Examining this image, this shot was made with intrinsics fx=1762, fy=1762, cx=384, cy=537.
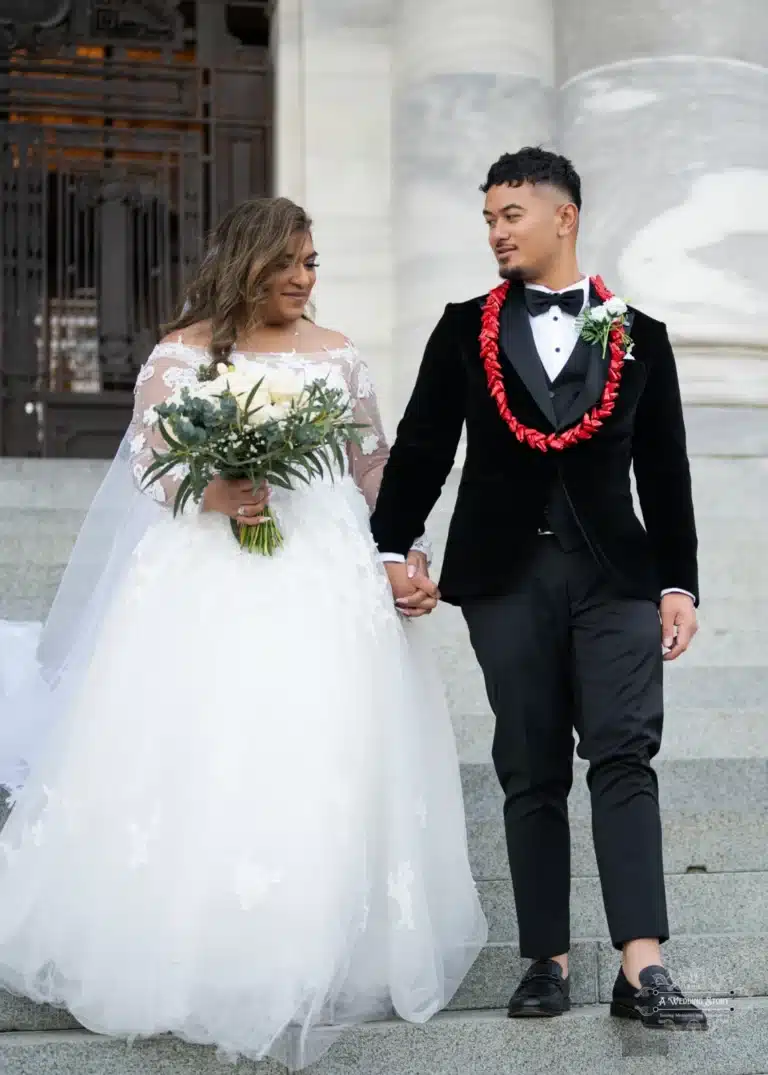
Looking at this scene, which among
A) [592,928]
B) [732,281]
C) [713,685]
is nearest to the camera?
[592,928]

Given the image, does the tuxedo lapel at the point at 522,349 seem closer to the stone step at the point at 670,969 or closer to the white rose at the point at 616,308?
the white rose at the point at 616,308

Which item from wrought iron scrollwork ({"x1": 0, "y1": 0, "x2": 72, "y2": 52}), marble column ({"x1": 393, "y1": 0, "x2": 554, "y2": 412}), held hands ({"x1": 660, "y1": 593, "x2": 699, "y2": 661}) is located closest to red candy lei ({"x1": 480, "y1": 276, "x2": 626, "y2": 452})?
held hands ({"x1": 660, "y1": 593, "x2": 699, "y2": 661})

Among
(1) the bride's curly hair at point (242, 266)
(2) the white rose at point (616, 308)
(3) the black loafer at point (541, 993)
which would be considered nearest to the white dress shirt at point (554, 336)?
(2) the white rose at point (616, 308)

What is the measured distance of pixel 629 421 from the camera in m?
4.00

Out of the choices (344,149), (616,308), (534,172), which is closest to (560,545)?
(616,308)

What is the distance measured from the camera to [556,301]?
160 inches

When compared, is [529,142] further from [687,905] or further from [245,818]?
[245,818]

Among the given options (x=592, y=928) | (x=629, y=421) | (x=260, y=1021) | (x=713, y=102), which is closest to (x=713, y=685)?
(x=592, y=928)

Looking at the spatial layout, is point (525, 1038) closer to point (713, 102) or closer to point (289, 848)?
point (289, 848)

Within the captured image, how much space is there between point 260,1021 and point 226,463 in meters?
1.22

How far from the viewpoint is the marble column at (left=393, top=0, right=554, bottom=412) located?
8.88 metres

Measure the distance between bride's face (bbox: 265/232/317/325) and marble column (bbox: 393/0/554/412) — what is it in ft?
14.5

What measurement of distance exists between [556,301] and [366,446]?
0.75 m

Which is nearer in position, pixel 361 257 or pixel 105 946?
pixel 105 946
